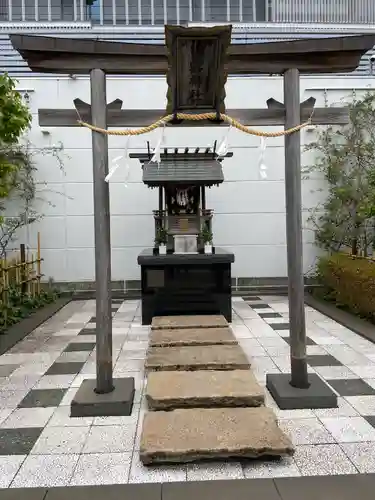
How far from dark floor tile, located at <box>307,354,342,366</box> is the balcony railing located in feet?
27.7

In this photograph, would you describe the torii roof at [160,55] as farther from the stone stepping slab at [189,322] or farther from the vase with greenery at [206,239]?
the vase with greenery at [206,239]

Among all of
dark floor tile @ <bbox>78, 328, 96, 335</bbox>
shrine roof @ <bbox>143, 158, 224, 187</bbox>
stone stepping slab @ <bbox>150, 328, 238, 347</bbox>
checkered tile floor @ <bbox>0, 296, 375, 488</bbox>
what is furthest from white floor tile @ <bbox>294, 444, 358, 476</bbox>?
shrine roof @ <bbox>143, 158, 224, 187</bbox>

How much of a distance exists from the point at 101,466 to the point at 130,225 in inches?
290

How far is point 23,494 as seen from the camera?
2520mm

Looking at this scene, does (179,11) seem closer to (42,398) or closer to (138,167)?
(138,167)

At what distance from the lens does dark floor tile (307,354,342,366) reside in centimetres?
490

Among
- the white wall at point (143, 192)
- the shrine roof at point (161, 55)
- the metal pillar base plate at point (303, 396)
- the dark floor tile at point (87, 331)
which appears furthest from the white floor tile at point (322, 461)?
the white wall at point (143, 192)

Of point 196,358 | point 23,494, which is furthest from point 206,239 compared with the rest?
point 23,494

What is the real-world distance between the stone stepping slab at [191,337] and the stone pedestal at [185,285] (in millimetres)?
1099

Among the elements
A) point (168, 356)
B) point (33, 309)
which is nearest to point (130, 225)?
point (33, 309)

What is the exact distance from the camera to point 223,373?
4113 millimetres

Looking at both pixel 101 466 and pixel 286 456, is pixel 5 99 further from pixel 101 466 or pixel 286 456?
pixel 286 456

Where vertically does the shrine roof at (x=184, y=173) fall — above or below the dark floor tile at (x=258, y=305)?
above

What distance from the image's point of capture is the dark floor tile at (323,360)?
4.90 meters
